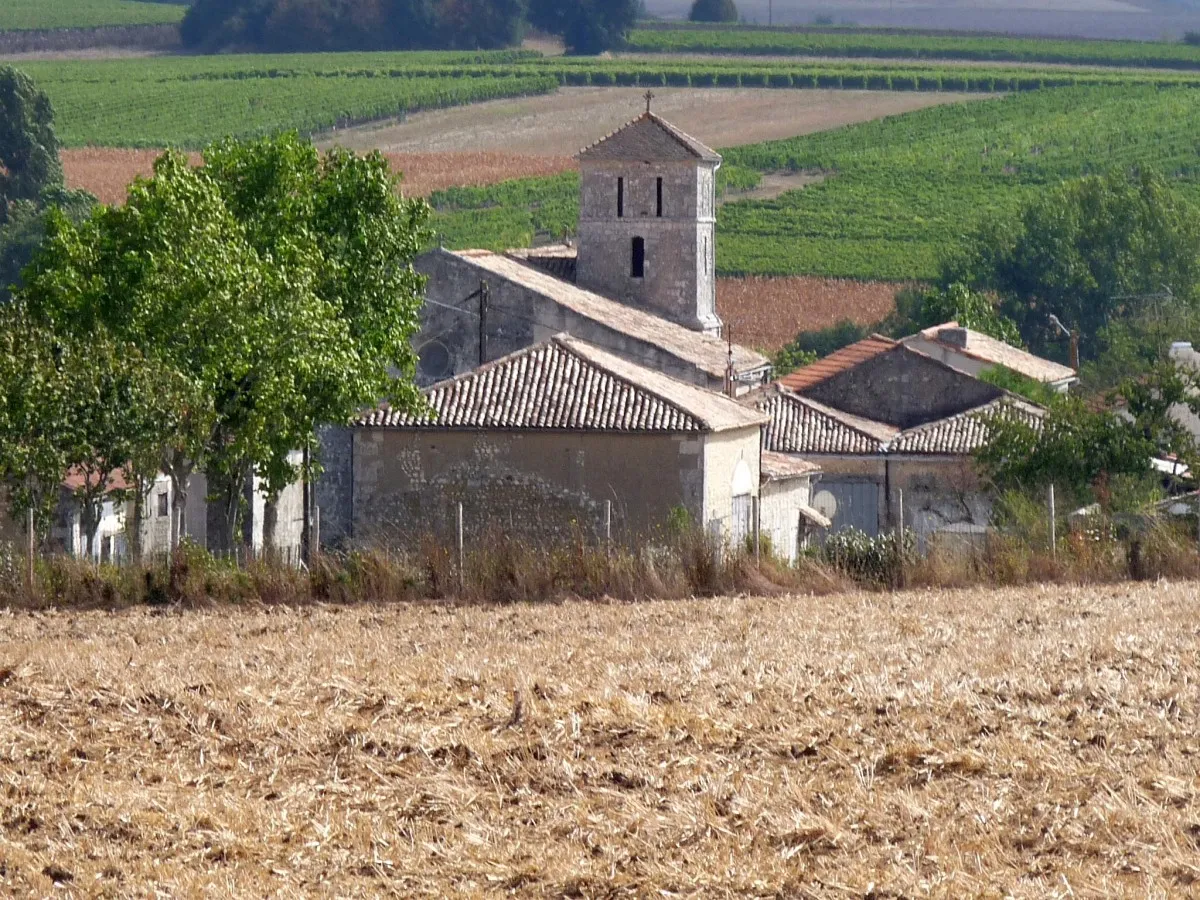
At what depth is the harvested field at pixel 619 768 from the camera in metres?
8.63

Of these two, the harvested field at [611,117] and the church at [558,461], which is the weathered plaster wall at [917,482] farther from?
the harvested field at [611,117]

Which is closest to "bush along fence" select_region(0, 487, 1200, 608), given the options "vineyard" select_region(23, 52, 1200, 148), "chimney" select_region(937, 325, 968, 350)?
"chimney" select_region(937, 325, 968, 350)

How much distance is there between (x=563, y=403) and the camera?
31484 millimetres

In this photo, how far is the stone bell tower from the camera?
5138 centimetres

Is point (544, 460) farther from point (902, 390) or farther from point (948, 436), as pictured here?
point (902, 390)

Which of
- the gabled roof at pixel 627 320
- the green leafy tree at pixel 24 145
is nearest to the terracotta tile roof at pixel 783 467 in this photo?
the gabled roof at pixel 627 320

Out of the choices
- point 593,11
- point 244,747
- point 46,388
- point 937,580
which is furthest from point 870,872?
point 593,11

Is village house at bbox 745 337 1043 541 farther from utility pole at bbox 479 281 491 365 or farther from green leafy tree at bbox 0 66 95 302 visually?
green leafy tree at bbox 0 66 95 302

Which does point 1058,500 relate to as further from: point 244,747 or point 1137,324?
point 1137,324

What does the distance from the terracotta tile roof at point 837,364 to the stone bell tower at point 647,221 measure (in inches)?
141

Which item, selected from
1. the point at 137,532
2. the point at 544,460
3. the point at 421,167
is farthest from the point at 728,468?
the point at 421,167

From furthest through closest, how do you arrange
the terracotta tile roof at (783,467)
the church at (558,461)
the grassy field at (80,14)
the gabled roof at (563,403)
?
the grassy field at (80,14), the terracotta tile roof at (783,467), the gabled roof at (563,403), the church at (558,461)

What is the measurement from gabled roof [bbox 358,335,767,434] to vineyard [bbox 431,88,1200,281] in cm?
3976

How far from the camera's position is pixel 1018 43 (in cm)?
13312
